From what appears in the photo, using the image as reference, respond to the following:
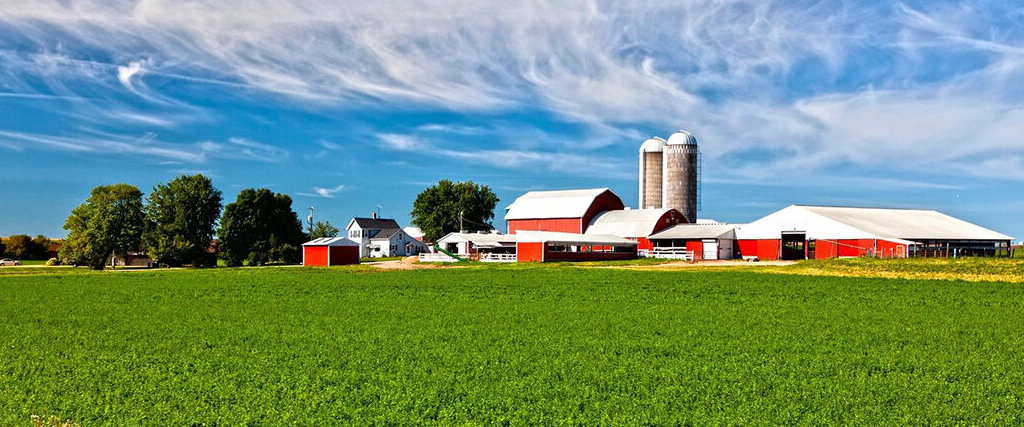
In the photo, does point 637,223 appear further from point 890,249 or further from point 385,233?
point 385,233

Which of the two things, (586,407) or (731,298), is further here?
(731,298)

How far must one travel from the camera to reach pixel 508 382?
1055 centimetres

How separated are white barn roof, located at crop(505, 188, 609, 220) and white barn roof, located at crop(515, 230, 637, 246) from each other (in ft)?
33.7

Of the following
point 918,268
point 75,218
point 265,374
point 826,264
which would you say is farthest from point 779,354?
point 75,218

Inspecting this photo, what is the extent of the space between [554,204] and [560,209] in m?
1.77

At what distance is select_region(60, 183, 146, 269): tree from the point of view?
70.0 meters

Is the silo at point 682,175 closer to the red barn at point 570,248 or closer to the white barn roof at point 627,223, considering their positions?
the white barn roof at point 627,223

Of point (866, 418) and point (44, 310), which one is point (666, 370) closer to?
point (866, 418)

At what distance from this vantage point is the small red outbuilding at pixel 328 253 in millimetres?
66312

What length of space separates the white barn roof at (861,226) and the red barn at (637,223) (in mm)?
11241

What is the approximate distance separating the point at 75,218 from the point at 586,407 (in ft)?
248

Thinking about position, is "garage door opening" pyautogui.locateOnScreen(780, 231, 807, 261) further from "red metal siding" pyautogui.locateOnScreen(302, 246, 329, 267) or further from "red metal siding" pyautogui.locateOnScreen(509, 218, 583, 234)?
"red metal siding" pyautogui.locateOnScreen(302, 246, 329, 267)

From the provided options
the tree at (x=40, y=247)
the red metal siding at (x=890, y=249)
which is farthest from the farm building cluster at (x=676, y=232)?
the tree at (x=40, y=247)

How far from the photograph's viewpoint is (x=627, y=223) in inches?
3157
